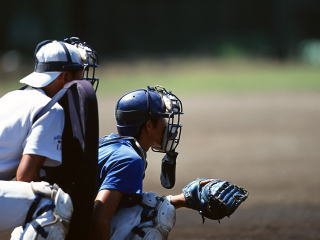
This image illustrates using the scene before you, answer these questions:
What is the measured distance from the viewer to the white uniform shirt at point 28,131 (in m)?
4.16

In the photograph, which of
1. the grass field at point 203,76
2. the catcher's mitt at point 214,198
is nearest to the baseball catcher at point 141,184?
the catcher's mitt at point 214,198

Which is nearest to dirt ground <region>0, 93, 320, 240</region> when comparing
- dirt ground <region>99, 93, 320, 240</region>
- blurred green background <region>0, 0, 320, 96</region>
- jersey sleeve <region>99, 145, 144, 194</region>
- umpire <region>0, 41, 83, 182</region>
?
dirt ground <region>99, 93, 320, 240</region>

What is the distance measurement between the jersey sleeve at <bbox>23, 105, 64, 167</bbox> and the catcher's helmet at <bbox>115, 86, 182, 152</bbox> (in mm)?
664

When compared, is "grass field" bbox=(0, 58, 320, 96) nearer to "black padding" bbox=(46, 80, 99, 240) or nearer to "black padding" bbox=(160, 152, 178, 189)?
"black padding" bbox=(160, 152, 178, 189)

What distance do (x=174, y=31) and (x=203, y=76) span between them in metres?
7.30

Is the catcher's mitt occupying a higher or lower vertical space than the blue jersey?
lower

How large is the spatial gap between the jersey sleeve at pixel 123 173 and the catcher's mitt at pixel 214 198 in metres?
0.53

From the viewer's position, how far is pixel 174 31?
31.5 metres

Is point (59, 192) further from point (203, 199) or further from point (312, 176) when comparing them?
point (312, 176)

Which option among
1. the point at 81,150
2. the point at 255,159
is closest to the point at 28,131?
the point at 81,150

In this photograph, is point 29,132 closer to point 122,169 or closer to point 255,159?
point 122,169

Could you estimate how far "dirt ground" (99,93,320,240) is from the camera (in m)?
6.69

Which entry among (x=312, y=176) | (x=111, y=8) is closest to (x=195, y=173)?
(x=312, y=176)

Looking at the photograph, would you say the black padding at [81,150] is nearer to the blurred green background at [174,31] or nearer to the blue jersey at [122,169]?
the blue jersey at [122,169]
